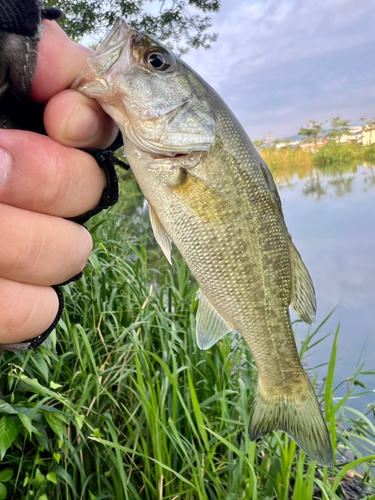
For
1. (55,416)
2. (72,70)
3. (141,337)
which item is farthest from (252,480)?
(72,70)

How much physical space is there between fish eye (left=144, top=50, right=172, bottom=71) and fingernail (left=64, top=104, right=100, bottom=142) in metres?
0.28

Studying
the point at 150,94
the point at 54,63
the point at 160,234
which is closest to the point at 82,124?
the point at 54,63

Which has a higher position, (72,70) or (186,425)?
(72,70)

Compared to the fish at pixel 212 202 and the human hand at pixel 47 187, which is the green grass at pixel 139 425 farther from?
the human hand at pixel 47 187

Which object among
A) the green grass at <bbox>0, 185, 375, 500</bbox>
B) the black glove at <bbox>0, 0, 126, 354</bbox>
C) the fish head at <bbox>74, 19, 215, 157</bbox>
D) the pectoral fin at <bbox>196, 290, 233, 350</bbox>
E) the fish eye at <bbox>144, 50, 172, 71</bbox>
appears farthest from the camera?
the green grass at <bbox>0, 185, 375, 500</bbox>

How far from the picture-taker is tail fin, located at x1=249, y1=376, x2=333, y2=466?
4.15 ft

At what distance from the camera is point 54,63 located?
927mm

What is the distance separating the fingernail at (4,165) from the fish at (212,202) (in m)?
0.24

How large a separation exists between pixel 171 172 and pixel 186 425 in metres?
1.36

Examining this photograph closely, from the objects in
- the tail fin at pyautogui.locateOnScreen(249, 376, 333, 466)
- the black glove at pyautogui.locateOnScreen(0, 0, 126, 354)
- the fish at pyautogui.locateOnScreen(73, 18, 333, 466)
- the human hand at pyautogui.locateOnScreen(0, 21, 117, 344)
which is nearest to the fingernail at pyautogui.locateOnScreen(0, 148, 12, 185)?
the human hand at pyautogui.locateOnScreen(0, 21, 117, 344)

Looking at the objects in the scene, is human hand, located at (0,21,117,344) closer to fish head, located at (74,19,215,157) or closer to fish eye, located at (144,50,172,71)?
fish head, located at (74,19,215,157)

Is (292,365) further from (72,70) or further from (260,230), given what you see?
(72,70)

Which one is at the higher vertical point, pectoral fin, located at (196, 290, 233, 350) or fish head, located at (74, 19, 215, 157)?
fish head, located at (74, 19, 215, 157)

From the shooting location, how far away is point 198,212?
115 cm
